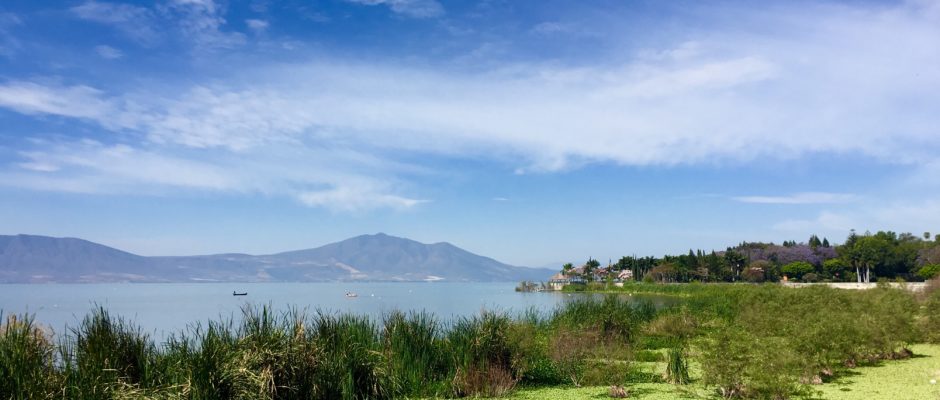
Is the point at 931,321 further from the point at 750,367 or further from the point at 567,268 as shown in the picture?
the point at 567,268

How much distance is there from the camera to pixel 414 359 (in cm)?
1177

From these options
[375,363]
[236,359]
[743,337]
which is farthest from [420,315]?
[743,337]

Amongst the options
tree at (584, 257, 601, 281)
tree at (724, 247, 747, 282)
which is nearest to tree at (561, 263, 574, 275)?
tree at (584, 257, 601, 281)

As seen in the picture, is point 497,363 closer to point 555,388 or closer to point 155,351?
point 555,388

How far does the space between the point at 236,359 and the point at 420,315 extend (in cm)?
513

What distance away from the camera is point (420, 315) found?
13.3 metres

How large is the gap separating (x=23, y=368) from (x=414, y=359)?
20.3ft

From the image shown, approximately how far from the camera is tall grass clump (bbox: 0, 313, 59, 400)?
713 centimetres

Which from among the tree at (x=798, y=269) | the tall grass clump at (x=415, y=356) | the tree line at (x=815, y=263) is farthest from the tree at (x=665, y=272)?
the tall grass clump at (x=415, y=356)

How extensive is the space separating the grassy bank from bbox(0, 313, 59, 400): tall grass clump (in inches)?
0.6

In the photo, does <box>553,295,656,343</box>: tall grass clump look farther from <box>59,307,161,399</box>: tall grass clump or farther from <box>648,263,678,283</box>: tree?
<box>648,263,678,283</box>: tree

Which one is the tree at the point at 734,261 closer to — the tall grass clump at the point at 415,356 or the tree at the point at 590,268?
the tree at the point at 590,268

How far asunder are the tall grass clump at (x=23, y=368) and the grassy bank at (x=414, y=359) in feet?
0.05

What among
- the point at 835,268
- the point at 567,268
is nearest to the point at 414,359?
the point at 835,268
